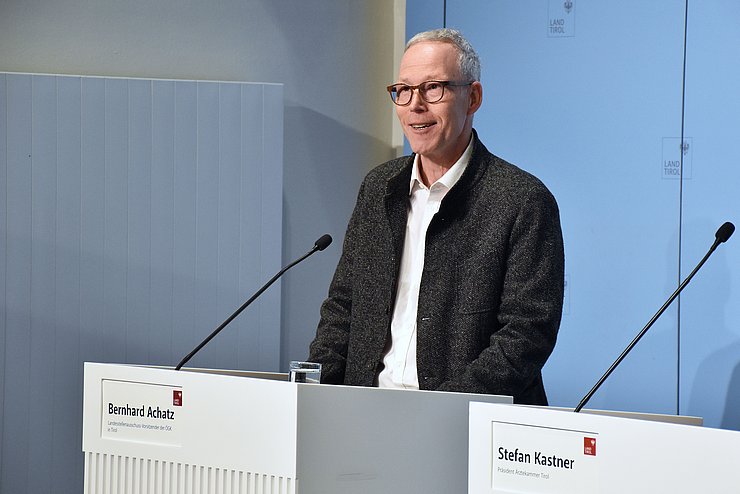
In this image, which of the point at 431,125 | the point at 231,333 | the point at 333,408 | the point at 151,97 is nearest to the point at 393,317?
the point at 431,125

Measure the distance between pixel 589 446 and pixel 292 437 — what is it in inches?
17.0

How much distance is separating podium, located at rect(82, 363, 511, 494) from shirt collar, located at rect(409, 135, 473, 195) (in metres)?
0.73

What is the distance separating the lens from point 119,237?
3.10 metres

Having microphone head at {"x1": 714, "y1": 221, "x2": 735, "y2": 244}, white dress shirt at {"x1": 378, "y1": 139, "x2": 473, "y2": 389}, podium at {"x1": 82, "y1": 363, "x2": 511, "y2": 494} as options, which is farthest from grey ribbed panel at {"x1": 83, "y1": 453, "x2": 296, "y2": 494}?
microphone head at {"x1": 714, "y1": 221, "x2": 735, "y2": 244}

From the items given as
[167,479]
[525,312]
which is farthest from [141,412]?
[525,312]

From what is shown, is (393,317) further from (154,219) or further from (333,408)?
(154,219)

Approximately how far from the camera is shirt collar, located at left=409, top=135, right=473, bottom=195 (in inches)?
81.0

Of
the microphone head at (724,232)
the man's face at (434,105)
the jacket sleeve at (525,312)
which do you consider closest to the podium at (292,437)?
the jacket sleeve at (525,312)

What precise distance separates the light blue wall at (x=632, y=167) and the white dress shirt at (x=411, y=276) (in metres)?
0.98

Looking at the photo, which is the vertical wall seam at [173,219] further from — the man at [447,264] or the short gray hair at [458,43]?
the short gray hair at [458,43]

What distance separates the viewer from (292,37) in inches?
132

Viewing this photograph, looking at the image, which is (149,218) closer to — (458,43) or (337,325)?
(337,325)

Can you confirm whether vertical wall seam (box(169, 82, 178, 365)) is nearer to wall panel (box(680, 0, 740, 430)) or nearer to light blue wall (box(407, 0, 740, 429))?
light blue wall (box(407, 0, 740, 429))

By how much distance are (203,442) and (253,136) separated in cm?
183
